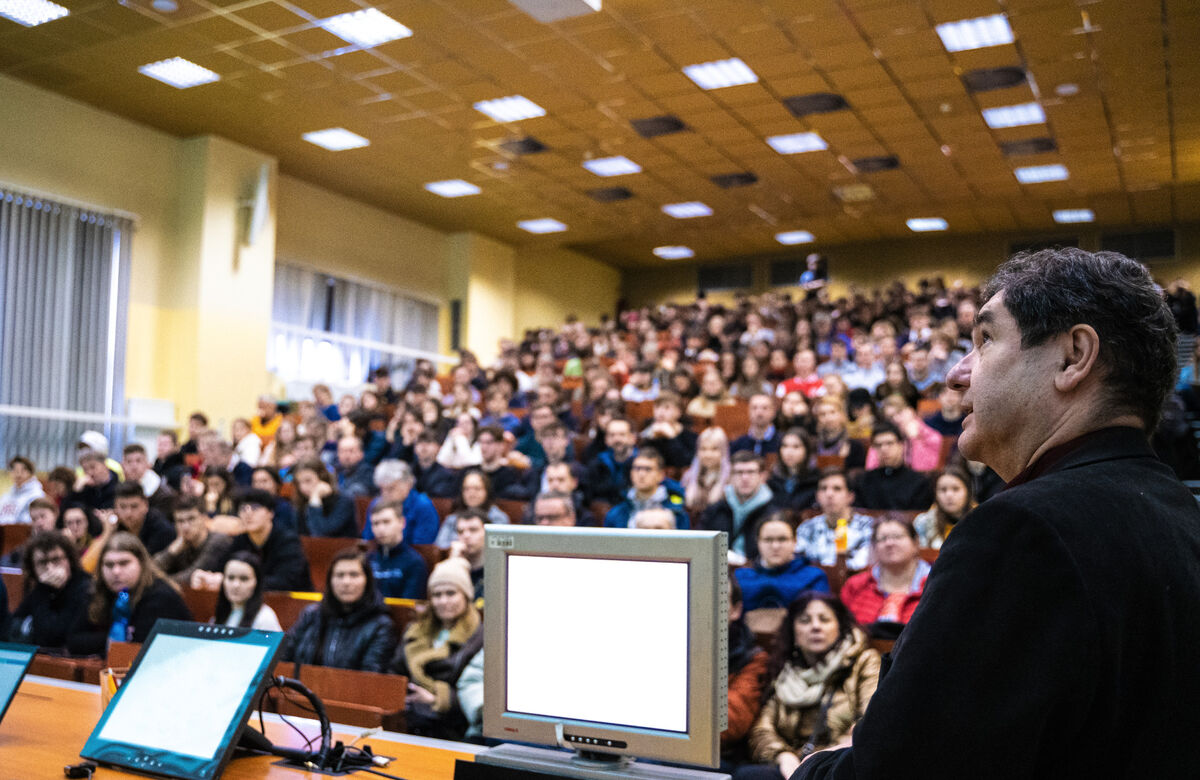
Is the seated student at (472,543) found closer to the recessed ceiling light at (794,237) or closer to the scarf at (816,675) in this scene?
the scarf at (816,675)

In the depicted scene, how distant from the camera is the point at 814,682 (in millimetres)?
3006

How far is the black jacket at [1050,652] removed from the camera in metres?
0.79

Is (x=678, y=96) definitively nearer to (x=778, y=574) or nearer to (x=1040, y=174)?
(x=1040, y=174)

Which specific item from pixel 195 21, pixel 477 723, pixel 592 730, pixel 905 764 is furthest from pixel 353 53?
pixel 905 764

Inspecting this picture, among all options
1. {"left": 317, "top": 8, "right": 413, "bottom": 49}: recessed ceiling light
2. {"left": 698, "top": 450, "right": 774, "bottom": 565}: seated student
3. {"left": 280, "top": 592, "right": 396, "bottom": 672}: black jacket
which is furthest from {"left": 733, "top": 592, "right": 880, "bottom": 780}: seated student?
{"left": 317, "top": 8, "right": 413, "bottom": 49}: recessed ceiling light

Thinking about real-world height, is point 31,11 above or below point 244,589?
above

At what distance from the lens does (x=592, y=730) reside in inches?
54.3

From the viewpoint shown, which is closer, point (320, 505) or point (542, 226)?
point (320, 505)

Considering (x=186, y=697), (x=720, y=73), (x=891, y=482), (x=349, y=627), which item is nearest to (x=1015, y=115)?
(x=720, y=73)

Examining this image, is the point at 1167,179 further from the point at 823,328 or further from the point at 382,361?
the point at 382,361

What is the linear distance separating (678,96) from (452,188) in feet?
12.2

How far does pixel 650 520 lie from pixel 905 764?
10.3 ft

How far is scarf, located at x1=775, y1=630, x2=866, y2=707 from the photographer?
2.98 meters

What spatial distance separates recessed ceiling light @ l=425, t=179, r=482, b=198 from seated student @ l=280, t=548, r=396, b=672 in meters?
7.47
